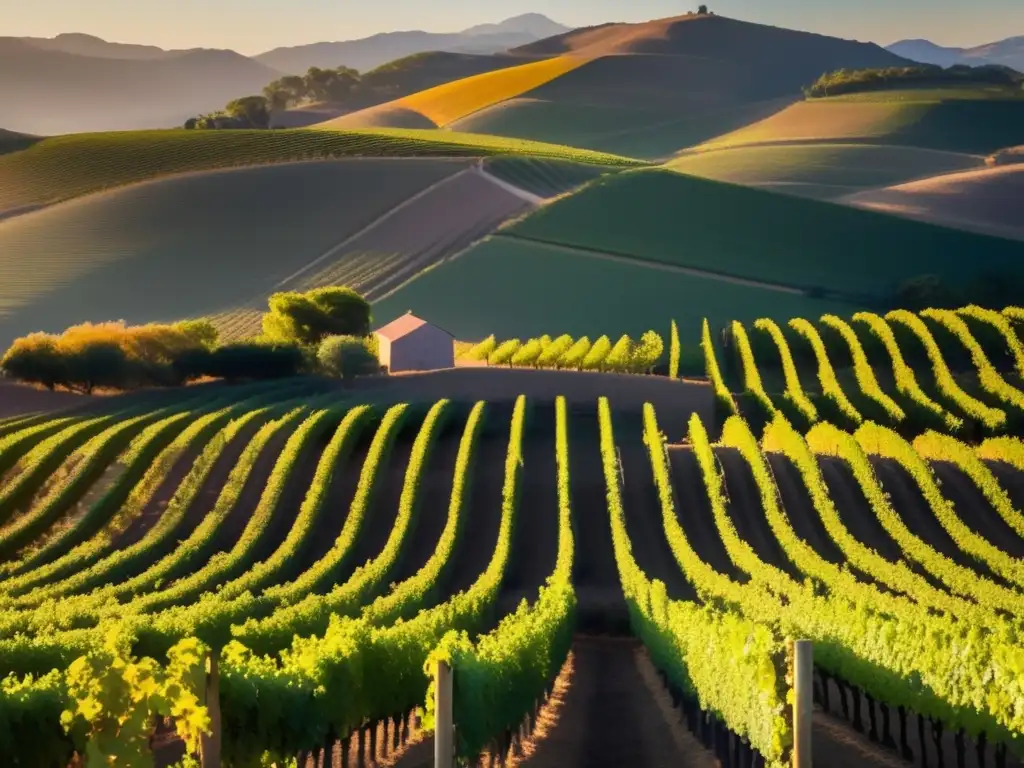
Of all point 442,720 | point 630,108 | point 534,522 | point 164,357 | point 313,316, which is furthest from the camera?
point 630,108

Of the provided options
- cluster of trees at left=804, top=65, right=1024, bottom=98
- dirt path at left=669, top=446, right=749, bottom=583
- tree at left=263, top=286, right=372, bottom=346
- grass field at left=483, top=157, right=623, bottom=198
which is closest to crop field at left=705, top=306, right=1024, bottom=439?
dirt path at left=669, top=446, right=749, bottom=583

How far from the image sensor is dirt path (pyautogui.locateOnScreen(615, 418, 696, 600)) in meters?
32.7

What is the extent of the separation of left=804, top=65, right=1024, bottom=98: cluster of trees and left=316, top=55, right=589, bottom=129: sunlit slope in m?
40.2

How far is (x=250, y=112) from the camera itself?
488 ft

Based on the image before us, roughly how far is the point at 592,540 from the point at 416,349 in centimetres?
2116

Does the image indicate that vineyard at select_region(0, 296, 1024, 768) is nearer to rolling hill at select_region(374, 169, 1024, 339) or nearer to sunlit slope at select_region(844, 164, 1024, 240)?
rolling hill at select_region(374, 169, 1024, 339)

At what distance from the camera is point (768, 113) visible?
17962cm

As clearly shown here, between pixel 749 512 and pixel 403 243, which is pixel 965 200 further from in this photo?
pixel 749 512

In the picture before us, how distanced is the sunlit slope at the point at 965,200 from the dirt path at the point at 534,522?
60.1 m

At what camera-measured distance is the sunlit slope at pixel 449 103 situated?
17338cm

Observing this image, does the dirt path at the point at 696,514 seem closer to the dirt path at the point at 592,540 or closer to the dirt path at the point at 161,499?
the dirt path at the point at 592,540

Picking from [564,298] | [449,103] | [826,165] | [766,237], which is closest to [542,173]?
[766,237]

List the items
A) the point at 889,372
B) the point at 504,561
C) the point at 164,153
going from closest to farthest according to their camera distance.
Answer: the point at 504,561
the point at 889,372
the point at 164,153

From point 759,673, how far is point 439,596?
15.6m
